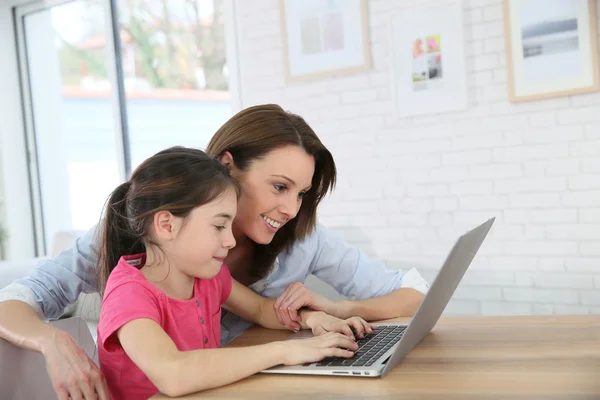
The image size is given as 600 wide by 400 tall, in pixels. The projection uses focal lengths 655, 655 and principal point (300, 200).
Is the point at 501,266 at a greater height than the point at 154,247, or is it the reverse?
the point at 154,247

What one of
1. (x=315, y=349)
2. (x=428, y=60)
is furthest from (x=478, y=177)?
(x=315, y=349)

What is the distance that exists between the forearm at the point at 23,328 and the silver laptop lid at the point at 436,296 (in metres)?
0.72

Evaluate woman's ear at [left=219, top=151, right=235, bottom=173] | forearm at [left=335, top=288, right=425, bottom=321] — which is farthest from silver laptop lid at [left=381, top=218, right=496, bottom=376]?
woman's ear at [left=219, top=151, right=235, bottom=173]

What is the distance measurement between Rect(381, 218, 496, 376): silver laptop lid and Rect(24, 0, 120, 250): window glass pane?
4.12m

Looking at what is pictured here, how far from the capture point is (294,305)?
1.50 metres

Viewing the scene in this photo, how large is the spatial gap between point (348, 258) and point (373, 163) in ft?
5.90

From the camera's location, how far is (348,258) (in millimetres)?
1864

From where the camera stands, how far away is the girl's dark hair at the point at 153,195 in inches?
53.3

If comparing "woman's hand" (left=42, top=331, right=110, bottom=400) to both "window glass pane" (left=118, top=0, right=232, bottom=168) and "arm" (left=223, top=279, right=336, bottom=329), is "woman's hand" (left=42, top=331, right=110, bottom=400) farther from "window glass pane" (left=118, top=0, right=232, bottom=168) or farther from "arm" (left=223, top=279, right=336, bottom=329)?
"window glass pane" (left=118, top=0, right=232, bottom=168)

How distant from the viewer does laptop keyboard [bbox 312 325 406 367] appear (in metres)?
1.12

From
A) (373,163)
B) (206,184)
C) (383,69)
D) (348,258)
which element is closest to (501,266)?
(373,163)

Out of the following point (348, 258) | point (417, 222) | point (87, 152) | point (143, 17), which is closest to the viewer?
point (348, 258)

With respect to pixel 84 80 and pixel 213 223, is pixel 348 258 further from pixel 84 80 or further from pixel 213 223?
pixel 84 80

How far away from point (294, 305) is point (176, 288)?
278 millimetres
